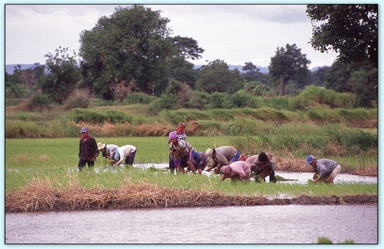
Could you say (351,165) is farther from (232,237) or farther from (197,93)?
(197,93)

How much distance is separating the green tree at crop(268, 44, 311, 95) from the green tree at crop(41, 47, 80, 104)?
19.2ft

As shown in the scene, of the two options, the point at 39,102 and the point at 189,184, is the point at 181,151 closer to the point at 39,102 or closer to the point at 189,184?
the point at 189,184

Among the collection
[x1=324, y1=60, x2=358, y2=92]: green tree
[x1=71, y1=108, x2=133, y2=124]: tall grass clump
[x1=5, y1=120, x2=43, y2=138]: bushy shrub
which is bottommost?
[x1=5, y1=120, x2=43, y2=138]: bushy shrub

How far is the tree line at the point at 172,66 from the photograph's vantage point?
56.0ft

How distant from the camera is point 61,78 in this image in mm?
22062

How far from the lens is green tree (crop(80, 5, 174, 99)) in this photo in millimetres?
26719

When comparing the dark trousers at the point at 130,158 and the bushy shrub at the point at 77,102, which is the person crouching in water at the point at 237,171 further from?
the bushy shrub at the point at 77,102

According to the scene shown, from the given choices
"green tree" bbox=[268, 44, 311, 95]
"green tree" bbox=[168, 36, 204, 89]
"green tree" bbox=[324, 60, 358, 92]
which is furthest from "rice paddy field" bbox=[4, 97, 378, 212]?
"green tree" bbox=[168, 36, 204, 89]

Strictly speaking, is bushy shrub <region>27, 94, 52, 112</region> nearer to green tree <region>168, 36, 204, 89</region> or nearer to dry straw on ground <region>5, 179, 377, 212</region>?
dry straw on ground <region>5, 179, 377, 212</region>

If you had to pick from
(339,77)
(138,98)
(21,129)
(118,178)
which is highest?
(339,77)

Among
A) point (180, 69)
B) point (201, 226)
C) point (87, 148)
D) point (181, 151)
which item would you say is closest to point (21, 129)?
point (87, 148)

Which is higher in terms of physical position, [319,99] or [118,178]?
[319,99]

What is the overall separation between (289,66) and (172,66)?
1150cm

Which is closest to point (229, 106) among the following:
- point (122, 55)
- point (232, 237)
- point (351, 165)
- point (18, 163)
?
point (122, 55)
